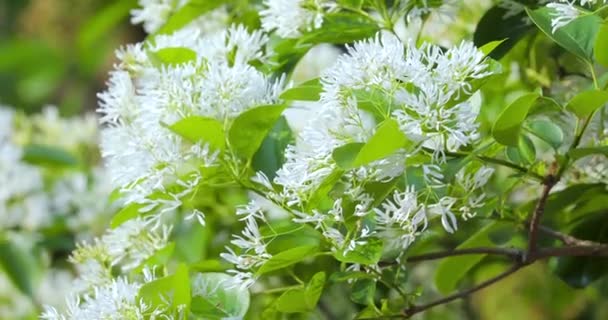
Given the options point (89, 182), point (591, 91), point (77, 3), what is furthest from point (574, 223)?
point (77, 3)

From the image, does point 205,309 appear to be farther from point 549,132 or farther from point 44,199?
point 44,199

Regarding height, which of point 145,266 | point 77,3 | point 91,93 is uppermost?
point 145,266

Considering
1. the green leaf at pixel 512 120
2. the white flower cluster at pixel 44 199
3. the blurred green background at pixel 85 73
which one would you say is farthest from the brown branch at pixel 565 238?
the white flower cluster at pixel 44 199

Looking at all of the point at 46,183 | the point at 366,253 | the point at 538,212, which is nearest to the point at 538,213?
the point at 538,212

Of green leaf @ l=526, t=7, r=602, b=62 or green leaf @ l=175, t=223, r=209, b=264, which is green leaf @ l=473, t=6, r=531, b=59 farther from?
green leaf @ l=175, t=223, r=209, b=264

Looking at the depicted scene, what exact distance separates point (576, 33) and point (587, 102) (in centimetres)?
4

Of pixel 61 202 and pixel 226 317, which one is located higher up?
pixel 226 317

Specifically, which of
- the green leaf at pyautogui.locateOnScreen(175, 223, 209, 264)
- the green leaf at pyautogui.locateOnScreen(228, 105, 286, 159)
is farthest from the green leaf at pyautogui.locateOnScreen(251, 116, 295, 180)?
the green leaf at pyautogui.locateOnScreen(175, 223, 209, 264)

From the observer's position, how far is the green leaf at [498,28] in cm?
64

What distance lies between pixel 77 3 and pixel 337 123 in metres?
1.86

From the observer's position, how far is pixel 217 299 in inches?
22.9

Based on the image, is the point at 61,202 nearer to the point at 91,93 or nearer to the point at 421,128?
the point at 421,128

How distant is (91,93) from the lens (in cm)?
236

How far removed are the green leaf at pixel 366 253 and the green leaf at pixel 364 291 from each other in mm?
44
